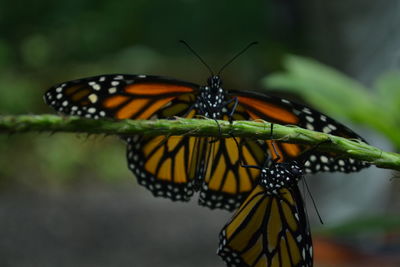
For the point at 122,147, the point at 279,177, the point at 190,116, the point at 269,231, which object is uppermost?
the point at 122,147

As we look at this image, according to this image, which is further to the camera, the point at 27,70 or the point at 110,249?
the point at 27,70

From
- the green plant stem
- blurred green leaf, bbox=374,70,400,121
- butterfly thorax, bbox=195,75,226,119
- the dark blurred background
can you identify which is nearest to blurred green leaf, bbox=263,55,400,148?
blurred green leaf, bbox=374,70,400,121

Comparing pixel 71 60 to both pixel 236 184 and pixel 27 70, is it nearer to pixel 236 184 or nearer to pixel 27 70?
pixel 27 70

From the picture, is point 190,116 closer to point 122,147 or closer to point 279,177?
point 279,177

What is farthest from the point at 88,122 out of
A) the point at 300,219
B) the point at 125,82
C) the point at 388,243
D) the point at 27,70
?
the point at 27,70

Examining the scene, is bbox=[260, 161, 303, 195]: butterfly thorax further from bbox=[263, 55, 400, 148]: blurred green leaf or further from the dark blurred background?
the dark blurred background

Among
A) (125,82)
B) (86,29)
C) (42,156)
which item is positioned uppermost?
(86,29)

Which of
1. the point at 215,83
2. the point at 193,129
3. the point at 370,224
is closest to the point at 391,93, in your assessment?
the point at 370,224
